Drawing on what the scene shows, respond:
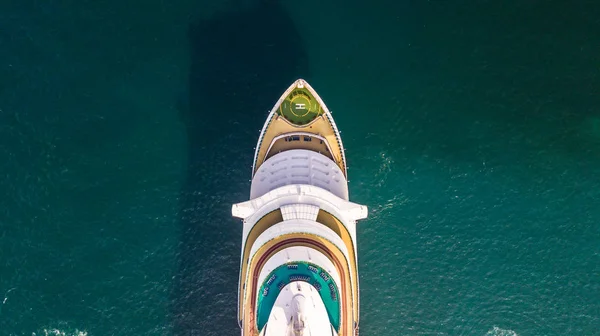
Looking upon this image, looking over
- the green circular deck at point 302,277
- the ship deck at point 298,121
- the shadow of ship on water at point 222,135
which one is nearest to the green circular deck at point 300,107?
the ship deck at point 298,121

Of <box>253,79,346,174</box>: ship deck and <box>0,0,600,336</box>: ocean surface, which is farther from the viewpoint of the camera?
<box>0,0,600,336</box>: ocean surface

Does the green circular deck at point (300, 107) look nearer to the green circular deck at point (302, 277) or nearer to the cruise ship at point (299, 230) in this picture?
the cruise ship at point (299, 230)

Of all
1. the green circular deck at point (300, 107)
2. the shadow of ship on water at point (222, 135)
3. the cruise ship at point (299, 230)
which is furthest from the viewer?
the shadow of ship on water at point (222, 135)

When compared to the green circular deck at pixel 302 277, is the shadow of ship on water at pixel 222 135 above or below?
above

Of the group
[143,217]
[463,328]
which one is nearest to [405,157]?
[463,328]

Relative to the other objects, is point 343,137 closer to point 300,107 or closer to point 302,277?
point 300,107

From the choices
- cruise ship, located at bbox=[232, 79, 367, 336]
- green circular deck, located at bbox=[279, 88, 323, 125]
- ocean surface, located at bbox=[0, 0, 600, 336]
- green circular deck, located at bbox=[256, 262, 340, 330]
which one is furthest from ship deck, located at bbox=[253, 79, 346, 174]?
green circular deck, located at bbox=[256, 262, 340, 330]

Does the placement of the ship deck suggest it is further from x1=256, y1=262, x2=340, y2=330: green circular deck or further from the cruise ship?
x1=256, y1=262, x2=340, y2=330: green circular deck
